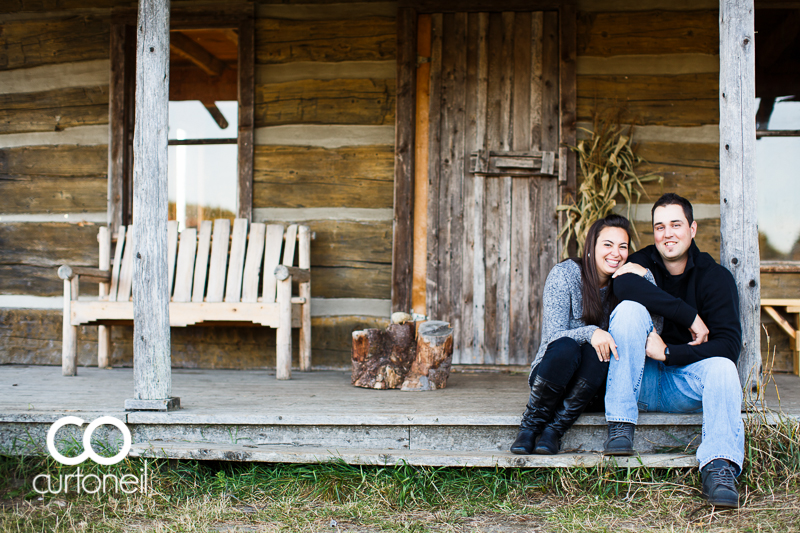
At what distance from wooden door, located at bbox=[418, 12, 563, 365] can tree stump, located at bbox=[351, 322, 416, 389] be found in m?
0.72

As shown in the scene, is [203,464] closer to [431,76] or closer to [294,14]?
[431,76]

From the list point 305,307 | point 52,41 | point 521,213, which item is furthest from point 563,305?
point 52,41

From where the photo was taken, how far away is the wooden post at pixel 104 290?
14.4 ft

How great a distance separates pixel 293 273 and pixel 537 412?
2044mm

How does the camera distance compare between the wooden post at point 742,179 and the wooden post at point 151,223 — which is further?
the wooden post at point 151,223

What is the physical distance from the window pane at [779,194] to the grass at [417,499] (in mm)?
2241

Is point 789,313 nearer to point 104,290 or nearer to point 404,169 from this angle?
point 404,169

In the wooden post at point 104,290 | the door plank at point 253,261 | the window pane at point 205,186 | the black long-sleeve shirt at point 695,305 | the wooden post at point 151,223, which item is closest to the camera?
the black long-sleeve shirt at point 695,305

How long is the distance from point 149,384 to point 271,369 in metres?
1.72

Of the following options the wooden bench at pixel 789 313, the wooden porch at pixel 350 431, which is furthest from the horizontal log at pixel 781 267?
the wooden porch at pixel 350 431

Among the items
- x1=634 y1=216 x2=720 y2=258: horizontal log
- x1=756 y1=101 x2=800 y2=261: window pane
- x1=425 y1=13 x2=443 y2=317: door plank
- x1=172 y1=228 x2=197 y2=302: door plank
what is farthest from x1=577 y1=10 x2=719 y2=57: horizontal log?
x1=172 y1=228 x2=197 y2=302: door plank

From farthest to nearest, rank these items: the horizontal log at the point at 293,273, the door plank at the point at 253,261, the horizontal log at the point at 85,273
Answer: the door plank at the point at 253,261 < the horizontal log at the point at 85,273 < the horizontal log at the point at 293,273

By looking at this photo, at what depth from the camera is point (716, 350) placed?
2.38 metres

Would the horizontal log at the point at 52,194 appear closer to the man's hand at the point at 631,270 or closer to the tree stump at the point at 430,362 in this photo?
the tree stump at the point at 430,362
